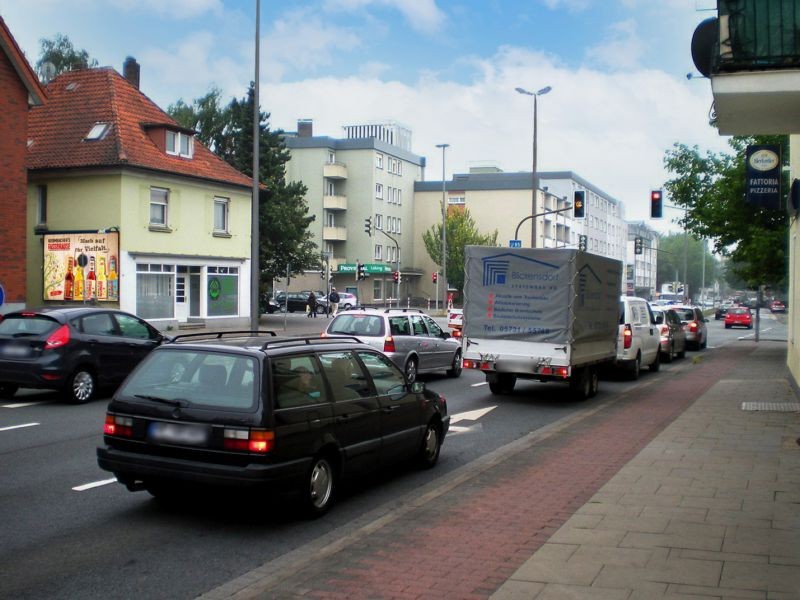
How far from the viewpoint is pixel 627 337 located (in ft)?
64.6

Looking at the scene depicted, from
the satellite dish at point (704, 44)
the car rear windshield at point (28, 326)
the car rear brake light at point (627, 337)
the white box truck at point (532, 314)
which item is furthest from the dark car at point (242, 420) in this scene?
the car rear brake light at point (627, 337)

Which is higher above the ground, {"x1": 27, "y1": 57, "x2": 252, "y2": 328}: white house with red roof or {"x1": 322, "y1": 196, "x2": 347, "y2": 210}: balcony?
{"x1": 322, "y1": 196, "x2": 347, "y2": 210}: balcony

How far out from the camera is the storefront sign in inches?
671

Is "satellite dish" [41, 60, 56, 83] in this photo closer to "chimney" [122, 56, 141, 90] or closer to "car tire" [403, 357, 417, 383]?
"chimney" [122, 56, 141, 90]

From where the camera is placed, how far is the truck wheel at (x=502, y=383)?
16594 mm

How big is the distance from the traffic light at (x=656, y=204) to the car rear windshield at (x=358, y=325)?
2034 centimetres

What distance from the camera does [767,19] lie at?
344 inches

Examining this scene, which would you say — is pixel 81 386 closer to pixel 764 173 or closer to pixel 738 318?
pixel 764 173

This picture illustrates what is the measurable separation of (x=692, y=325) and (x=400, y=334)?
18023mm

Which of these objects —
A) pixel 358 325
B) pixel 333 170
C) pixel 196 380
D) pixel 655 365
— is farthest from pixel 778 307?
pixel 196 380

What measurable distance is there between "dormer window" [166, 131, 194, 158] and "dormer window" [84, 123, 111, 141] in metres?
2.57

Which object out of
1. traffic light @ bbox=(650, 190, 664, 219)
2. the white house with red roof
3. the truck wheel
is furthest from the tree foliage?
the truck wheel

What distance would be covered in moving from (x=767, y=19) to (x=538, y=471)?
202 inches

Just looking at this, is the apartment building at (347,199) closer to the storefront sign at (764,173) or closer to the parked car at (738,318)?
the parked car at (738,318)
